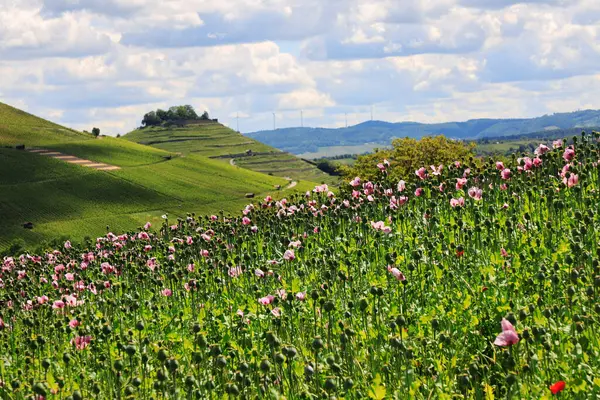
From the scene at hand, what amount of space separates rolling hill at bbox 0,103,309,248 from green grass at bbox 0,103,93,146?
0.74 ft

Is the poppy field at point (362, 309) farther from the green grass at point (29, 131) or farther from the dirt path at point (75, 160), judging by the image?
the green grass at point (29, 131)

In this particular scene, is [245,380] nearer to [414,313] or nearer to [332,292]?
[414,313]

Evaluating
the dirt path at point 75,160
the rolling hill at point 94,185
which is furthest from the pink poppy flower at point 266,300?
the dirt path at point 75,160

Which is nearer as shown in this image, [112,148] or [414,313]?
[414,313]

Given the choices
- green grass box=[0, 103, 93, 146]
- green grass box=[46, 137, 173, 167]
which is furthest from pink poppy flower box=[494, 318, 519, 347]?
green grass box=[0, 103, 93, 146]

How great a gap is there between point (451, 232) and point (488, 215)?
3.43 ft

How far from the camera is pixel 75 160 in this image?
157 meters

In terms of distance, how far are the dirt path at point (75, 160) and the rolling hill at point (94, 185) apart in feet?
7.39

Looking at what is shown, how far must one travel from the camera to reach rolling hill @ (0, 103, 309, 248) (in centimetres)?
11988

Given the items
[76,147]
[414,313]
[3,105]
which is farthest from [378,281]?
[3,105]

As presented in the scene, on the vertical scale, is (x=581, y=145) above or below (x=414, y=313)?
above

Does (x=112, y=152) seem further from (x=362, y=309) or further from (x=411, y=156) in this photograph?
(x=362, y=309)

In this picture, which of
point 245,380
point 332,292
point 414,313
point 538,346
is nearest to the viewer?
point 245,380

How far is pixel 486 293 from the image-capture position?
11.0 meters
